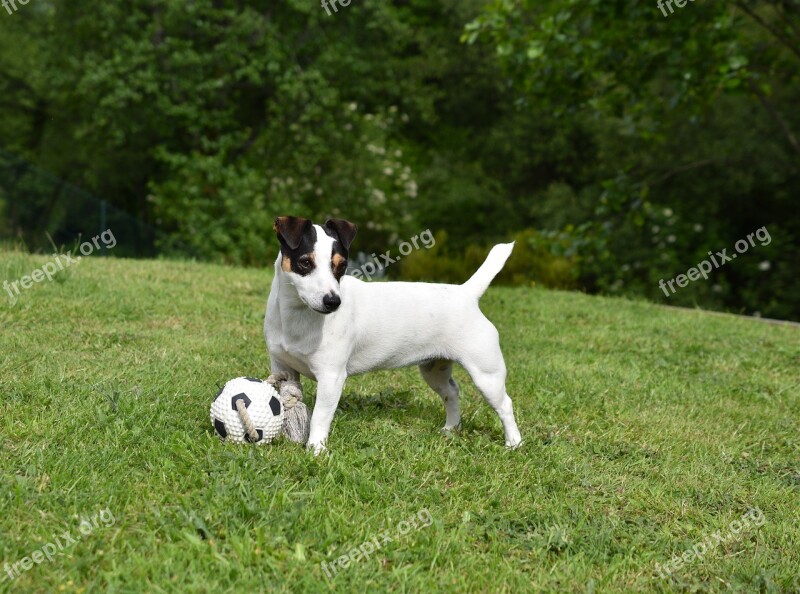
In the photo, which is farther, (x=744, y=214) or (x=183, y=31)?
(x=744, y=214)

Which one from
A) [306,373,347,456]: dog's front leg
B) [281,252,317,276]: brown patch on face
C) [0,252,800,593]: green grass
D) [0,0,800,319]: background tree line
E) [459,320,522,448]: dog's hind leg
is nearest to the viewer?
[0,252,800,593]: green grass

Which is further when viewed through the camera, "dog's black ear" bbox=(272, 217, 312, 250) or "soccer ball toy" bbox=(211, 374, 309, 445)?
"soccer ball toy" bbox=(211, 374, 309, 445)

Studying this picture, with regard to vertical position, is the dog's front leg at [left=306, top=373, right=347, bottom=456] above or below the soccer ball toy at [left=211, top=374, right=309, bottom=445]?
below

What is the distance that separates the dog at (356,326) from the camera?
4180 mm

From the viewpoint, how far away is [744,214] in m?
19.6

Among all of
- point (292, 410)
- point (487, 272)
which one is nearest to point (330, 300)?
point (292, 410)

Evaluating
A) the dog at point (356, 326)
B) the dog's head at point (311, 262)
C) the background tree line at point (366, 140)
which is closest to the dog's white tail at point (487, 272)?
the dog at point (356, 326)

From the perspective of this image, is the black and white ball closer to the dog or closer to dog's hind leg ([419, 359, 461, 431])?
the dog

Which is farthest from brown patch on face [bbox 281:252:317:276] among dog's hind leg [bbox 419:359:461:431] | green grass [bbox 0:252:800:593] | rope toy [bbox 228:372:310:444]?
dog's hind leg [bbox 419:359:461:431]

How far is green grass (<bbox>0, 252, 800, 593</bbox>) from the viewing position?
10.6 ft

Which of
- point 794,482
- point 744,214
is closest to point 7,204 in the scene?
point 794,482

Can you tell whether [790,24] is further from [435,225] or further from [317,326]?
[435,225]

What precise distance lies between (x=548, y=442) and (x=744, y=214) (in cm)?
1680

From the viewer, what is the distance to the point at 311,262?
4.14 meters
